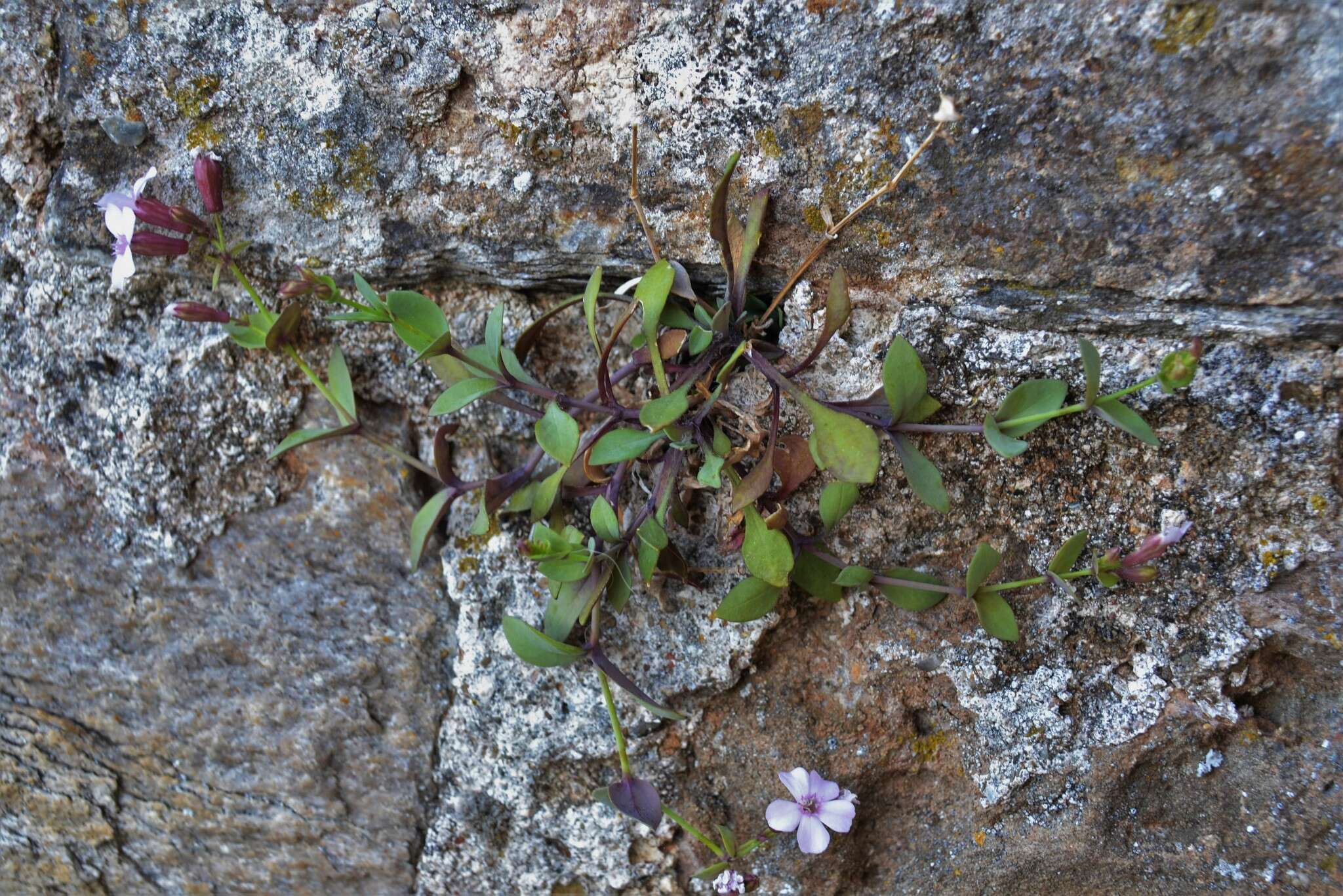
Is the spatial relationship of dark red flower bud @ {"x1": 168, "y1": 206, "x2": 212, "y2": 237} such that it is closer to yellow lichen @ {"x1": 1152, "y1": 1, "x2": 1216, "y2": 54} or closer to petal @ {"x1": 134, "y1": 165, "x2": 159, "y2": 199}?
petal @ {"x1": 134, "y1": 165, "x2": 159, "y2": 199}

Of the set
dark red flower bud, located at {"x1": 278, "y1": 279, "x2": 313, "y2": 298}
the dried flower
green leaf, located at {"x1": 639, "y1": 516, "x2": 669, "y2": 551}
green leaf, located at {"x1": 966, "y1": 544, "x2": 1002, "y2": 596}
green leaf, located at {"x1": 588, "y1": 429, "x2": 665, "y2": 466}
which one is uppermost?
the dried flower

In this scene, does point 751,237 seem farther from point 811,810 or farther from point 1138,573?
point 811,810

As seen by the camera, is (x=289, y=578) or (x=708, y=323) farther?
(x=289, y=578)

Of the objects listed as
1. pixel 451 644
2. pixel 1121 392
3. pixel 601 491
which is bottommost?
pixel 451 644

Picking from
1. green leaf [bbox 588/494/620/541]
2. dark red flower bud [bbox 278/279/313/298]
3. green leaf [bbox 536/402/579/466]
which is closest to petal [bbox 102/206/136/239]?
dark red flower bud [bbox 278/279/313/298]

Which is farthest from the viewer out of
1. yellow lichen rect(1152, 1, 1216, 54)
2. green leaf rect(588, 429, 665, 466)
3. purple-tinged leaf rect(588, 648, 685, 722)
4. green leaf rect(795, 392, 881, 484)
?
purple-tinged leaf rect(588, 648, 685, 722)

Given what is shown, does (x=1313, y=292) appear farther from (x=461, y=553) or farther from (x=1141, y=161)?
(x=461, y=553)

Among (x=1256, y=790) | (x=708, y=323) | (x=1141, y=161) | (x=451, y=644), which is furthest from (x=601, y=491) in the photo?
(x=1256, y=790)
